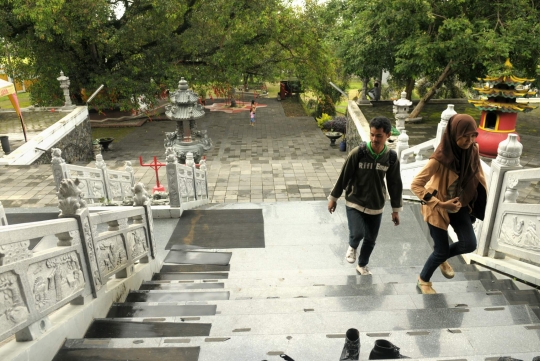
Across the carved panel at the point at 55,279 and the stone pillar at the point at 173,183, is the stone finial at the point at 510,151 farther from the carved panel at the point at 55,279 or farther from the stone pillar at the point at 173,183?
the stone pillar at the point at 173,183

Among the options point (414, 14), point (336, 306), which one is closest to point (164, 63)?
point (414, 14)

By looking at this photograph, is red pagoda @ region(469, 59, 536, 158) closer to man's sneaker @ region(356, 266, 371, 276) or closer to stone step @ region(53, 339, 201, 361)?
man's sneaker @ region(356, 266, 371, 276)

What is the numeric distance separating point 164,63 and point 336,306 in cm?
1720

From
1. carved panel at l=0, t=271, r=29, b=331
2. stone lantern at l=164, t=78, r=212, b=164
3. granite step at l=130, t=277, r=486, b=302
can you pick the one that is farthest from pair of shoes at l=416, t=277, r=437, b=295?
stone lantern at l=164, t=78, r=212, b=164

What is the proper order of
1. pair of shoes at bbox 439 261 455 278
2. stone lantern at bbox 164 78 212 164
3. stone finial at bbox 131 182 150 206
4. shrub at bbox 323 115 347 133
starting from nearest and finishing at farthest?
pair of shoes at bbox 439 261 455 278
stone finial at bbox 131 182 150 206
stone lantern at bbox 164 78 212 164
shrub at bbox 323 115 347 133

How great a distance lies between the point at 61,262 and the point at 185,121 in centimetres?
1017

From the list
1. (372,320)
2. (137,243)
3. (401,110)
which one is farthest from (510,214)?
(401,110)

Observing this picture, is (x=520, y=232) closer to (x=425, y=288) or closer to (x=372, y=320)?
(x=425, y=288)

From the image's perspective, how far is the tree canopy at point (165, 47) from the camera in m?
17.7

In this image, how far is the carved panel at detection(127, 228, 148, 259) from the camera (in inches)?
171

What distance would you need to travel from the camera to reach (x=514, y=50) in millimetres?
12648

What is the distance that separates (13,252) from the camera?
2.55 metres

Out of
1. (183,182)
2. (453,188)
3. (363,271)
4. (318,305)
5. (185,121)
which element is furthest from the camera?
(185,121)

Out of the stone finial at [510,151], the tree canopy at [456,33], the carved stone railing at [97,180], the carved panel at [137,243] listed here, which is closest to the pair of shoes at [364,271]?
the stone finial at [510,151]
